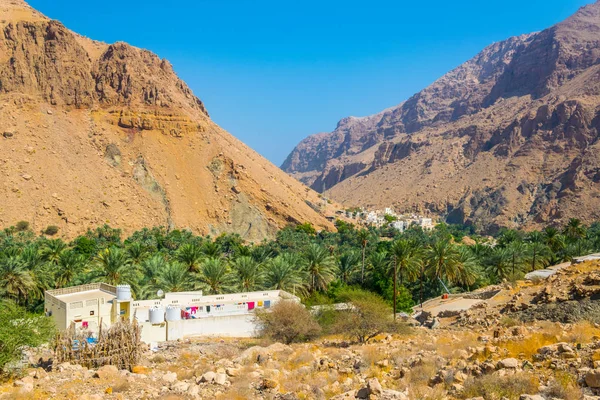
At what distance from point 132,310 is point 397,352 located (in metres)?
15.1

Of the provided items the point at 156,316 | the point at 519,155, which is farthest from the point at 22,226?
the point at 519,155

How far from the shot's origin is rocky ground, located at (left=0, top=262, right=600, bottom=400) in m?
9.83

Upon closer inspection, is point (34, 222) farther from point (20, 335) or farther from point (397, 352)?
point (397, 352)

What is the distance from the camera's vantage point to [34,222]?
61.3 m

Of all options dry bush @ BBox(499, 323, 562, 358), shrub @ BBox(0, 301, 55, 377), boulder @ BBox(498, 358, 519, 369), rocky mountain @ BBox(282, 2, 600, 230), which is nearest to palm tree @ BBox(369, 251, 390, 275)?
dry bush @ BBox(499, 323, 562, 358)

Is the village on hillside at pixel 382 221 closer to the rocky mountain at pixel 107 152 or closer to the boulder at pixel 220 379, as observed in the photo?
the rocky mountain at pixel 107 152

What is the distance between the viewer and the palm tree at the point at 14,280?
2889 cm

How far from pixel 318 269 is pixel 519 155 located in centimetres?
11058

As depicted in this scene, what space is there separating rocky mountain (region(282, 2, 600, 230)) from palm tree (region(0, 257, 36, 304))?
9506 cm

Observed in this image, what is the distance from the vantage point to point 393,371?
12.1m

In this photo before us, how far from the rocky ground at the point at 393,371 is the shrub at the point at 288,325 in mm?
2718

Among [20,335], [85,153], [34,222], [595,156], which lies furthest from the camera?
[595,156]

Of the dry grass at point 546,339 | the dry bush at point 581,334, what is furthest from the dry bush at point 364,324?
the dry bush at point 581,334

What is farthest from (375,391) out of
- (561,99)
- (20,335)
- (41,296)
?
(561,99)
